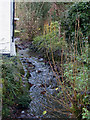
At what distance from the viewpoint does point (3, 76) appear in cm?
295

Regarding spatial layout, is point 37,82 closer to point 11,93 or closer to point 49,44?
point 11,93

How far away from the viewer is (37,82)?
401 cm

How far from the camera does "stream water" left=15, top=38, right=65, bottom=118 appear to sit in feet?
10.3

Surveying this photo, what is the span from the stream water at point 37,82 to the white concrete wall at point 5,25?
0.73 meters

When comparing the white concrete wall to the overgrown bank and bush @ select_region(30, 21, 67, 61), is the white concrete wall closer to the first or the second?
bush @ select_region(30, 21, 67, 61)

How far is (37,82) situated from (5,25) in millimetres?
1439

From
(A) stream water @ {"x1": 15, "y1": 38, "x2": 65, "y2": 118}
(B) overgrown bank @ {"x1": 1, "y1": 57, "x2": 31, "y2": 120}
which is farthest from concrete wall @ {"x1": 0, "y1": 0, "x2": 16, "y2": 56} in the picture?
(B) overgrown bank @ {"x1": 1, "y1": 57, "x2": 31, "y2": 120}

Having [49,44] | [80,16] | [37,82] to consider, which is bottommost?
[37,82]

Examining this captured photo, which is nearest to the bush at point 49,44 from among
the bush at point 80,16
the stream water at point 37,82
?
the stream water at point 37,82

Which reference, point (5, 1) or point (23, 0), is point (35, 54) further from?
point (23, 0)

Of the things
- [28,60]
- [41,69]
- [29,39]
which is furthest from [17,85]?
[29,39]

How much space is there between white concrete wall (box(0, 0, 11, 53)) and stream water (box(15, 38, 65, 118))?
0.73 metres

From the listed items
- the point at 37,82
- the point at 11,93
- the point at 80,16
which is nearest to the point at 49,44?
the point at 80,16

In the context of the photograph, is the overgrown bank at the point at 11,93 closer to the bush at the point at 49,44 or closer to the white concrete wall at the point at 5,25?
the white concrete wall at the point at 5,25
